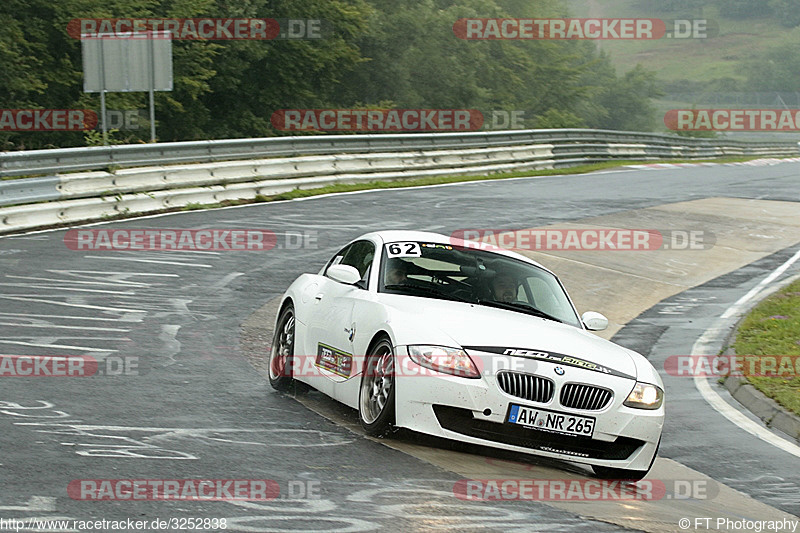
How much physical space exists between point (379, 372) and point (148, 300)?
5.97m

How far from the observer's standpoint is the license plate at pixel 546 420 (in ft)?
22.8

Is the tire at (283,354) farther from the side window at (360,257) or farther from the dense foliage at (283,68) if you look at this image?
the dense foliage at (283,68)

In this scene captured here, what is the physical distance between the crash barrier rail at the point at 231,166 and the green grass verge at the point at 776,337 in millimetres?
10757

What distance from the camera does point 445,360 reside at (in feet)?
23.3

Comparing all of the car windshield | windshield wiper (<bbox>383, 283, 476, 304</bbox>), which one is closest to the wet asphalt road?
windshield wiper (<bbox>383, 283, 476, 304</bbox>)

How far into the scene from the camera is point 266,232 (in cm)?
1867

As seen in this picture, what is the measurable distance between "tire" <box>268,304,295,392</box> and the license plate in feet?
8.74

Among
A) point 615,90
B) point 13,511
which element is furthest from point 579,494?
point 615,90

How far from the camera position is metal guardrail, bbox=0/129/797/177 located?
18422 mm

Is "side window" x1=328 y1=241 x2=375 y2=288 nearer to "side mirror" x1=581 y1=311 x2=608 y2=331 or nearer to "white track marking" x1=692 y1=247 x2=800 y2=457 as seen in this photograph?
"side mirror" x1=581 y1=311 x2=608 y2=331

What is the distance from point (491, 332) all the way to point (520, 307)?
3.29 feet

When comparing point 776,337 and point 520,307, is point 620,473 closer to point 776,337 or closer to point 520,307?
point 520,307

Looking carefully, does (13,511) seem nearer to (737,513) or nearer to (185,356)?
(737,513)

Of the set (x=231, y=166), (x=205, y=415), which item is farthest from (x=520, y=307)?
(x=231, y=166)
